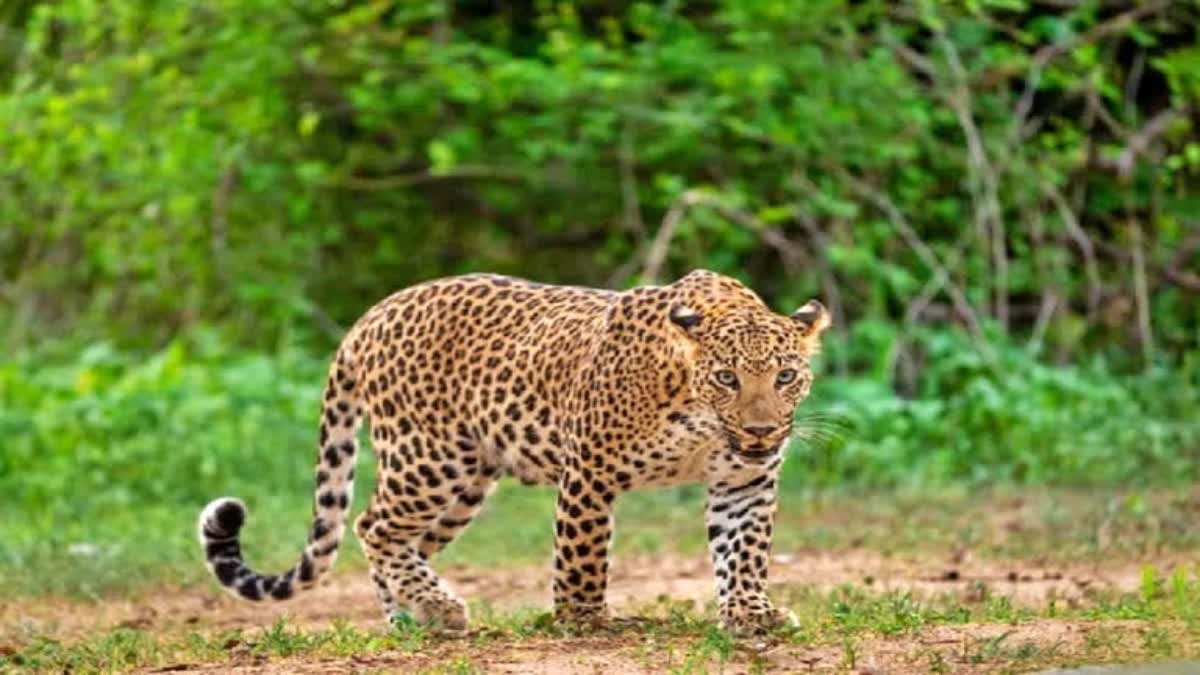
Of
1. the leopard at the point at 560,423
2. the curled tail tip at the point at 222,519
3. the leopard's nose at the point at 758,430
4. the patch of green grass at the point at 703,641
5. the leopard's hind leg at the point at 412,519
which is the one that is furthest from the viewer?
the curled tail tip at the point at 222,519

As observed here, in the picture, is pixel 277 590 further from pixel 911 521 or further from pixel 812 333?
pixel 911 521

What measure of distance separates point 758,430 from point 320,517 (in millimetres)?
2022

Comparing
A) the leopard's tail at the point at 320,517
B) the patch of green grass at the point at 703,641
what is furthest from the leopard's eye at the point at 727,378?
the leopard's tail at the point at 320,517

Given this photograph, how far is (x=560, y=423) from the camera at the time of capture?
7590 mm

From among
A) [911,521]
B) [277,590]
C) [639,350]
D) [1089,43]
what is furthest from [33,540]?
[1089,43]

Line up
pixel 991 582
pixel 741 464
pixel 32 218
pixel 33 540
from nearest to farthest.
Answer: pixel 741 464 < pixel 991 582 < pixel 33 540 < pixel 32 218

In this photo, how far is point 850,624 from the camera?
7.24 meters

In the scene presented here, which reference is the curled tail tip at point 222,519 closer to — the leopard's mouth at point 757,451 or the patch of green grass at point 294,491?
the patch of green grass at point 294,491

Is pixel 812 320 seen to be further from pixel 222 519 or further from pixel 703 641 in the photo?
pixel 222 519

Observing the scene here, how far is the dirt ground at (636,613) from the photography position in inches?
262

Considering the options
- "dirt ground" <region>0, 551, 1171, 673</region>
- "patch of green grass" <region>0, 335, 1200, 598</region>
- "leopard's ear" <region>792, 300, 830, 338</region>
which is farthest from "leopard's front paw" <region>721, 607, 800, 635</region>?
"patch of green grass" <region>0, 335, 1200, 598</region>

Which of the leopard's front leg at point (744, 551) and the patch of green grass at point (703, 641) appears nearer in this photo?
the patch of green grass at point (703, 641)

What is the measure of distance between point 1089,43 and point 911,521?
386 centimetres

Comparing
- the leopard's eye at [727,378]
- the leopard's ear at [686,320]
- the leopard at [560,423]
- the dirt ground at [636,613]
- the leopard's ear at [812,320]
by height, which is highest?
the leopard's ear at [686,320]
